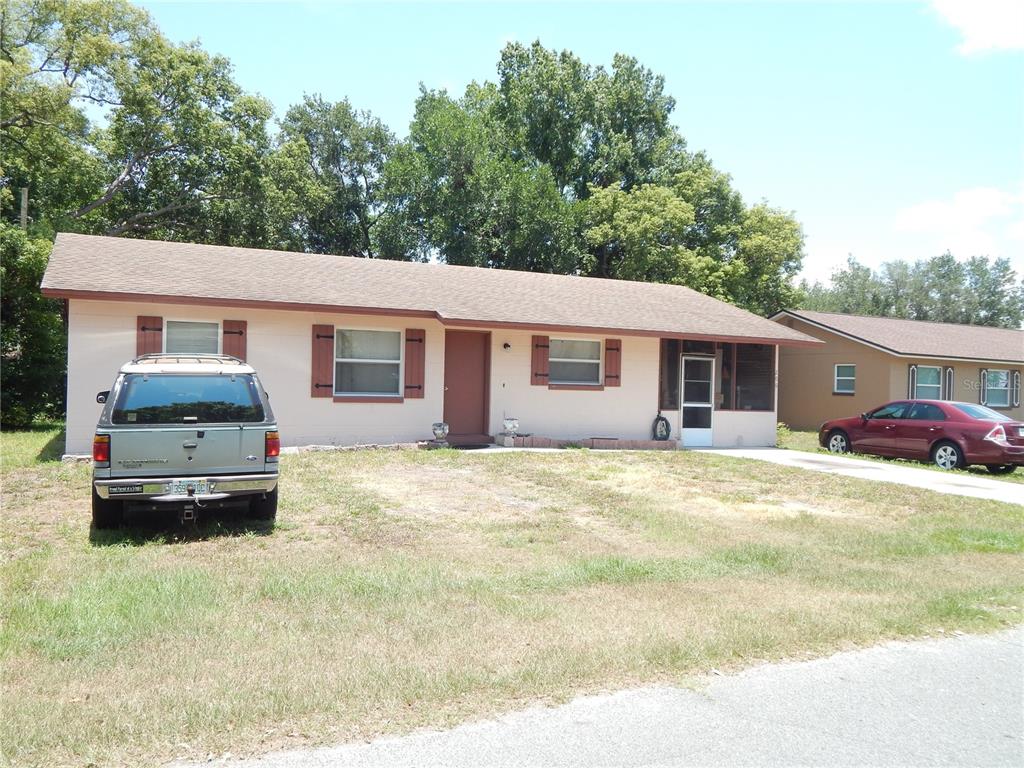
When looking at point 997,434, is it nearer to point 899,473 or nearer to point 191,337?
point 899,473

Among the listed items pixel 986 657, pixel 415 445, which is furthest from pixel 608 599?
pixel 415 445

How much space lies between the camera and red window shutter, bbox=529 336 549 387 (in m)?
16.8

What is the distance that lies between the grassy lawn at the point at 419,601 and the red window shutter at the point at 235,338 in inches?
153

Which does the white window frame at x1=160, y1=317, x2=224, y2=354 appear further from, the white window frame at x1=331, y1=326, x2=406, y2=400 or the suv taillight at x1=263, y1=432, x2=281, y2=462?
the suv taillight at x1=263, y1=432, x2=281, y2=462

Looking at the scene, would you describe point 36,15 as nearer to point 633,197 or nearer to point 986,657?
point 633,197

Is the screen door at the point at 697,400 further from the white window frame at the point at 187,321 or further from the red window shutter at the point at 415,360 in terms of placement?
the white window frame at the point at 187,321

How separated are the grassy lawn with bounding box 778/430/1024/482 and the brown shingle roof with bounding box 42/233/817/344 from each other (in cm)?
278

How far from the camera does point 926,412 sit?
1675 cm

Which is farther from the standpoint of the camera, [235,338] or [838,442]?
[838,442]

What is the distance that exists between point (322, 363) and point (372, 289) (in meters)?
2.22

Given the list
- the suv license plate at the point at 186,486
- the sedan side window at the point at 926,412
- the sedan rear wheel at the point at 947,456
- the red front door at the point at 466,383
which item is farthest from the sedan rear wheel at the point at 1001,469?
the suv license plate at the point at 186,486

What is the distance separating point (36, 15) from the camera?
2700cm

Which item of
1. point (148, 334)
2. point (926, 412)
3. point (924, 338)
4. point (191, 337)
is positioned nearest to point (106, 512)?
point (148, 334)

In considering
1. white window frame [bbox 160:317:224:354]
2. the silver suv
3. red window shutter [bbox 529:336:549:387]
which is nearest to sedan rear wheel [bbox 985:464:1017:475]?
red window shutter [bbox 529:336:549:387]
